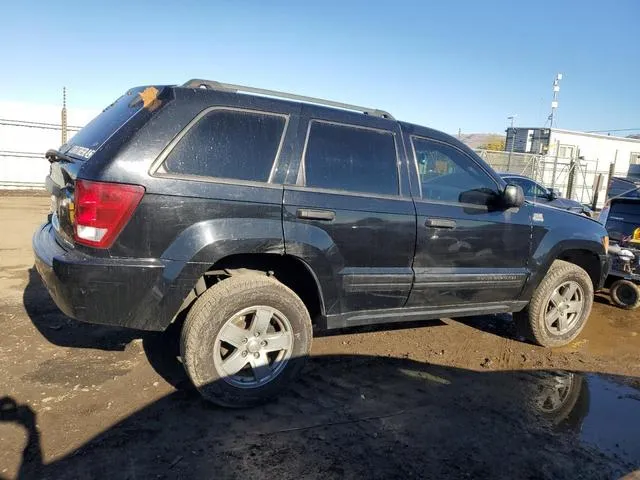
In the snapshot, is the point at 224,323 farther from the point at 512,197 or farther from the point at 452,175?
the point at 512,197

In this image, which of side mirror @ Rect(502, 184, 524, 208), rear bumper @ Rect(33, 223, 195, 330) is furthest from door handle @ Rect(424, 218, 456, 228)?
rear bumper @ Rect(33, 223, 195, 330)

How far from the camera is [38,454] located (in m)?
2.71

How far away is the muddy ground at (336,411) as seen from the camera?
2760 mm

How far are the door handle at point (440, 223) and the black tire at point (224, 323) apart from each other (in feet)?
3.79

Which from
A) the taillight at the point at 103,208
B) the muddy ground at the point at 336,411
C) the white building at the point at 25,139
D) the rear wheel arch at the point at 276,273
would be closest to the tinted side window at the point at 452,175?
the rear wheel arch at the point at 276,273

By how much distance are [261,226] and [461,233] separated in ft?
5.55

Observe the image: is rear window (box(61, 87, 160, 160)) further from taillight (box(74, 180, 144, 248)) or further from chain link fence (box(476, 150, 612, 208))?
chain link fence (box(476, 150, 612, 208))

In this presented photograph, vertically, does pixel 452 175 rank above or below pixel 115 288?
above

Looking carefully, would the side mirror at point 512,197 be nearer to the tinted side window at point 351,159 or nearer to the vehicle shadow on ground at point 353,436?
the tinted side window at point 351,159

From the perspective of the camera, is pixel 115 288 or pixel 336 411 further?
pixel 336 411

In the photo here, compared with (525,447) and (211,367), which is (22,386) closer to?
(211,367)

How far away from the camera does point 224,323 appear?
3.21m

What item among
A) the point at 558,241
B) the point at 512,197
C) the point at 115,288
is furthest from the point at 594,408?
the point at 115,288

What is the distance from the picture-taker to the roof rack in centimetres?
336
